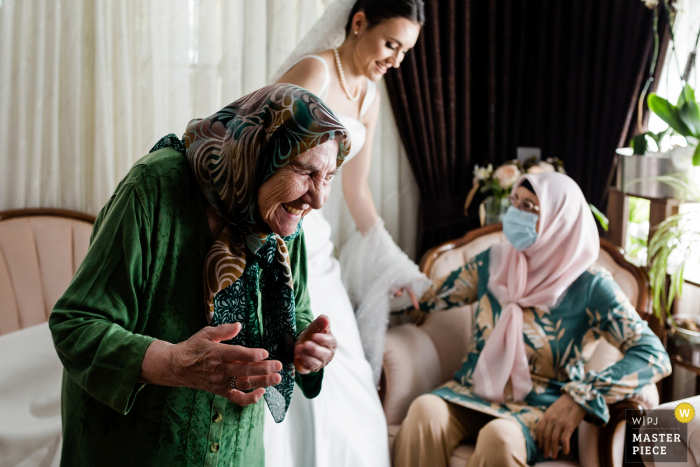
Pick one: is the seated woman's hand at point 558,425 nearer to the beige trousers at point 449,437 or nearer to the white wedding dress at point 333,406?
the beige trousers at point 449,437

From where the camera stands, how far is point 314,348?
2.97ft

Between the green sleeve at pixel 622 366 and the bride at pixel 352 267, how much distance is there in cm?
65

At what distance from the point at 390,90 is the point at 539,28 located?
2.89ft

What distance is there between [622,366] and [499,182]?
107cm

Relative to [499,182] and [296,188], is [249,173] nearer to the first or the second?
[296,188]

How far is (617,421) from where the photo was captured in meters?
1.63

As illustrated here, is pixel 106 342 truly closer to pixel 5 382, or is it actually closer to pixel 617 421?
pixel 5 382

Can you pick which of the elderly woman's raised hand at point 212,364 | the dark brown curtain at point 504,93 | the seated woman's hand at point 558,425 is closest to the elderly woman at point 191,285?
the elderly woman's raised hand at point 212,364

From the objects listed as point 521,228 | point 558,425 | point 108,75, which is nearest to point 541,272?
point 521,228

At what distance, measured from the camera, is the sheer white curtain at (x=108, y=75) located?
2.23m

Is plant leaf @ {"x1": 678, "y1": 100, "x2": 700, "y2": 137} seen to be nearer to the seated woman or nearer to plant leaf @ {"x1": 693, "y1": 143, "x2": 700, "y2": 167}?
plant leaf @ {"x1": 693, "y1": 143, "x2": 700, "y2": 167}

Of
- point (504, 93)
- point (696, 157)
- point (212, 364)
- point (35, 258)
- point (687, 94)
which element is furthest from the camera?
point (504, 93)

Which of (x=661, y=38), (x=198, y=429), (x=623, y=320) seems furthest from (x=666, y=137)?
(x=198, y=429)

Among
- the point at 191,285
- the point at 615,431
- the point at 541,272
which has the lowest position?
the point at 615,431
